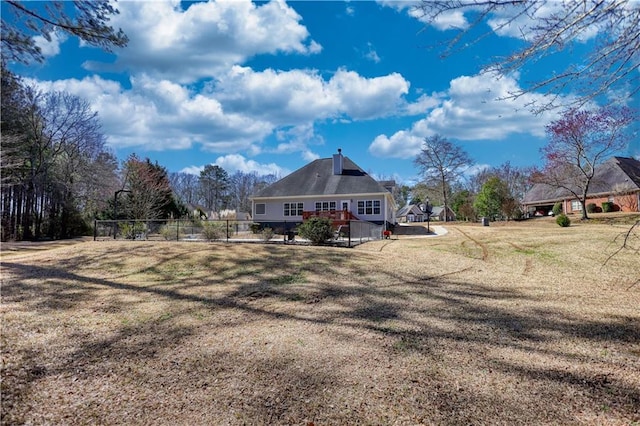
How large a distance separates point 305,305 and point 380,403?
3374 millimetres

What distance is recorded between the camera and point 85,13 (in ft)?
22.2

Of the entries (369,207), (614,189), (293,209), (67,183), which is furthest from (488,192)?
(67,183)

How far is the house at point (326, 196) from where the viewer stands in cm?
2592

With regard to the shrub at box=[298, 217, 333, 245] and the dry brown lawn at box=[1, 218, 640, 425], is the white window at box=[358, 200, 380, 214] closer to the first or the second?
the shrub at box=[298, 217, 333, 245]

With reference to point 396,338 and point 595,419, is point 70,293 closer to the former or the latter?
point 396,338

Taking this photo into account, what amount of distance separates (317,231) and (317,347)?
10466mm

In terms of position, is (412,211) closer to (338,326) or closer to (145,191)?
(145,191)

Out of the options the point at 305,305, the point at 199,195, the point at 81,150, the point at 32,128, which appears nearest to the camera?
the point at 305,305

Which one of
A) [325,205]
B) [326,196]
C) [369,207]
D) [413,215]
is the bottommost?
[413,215]

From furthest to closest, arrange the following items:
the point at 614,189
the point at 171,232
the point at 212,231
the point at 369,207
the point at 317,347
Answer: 1. the point at 614,189
2. the point at 369,207
3. the point at 171,232
4. the point at 212,231
5. the point at 317,347

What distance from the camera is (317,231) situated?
1461cm

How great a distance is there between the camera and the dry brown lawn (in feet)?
9.48

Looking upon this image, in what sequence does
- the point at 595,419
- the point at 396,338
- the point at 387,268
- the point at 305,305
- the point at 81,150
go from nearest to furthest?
1. the point at 595,419
2. the point at 396,338
3. the point at 305,305
4. the point at 387,268
5. the point at 81,150

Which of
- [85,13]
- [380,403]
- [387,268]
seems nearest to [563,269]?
[387,268]
